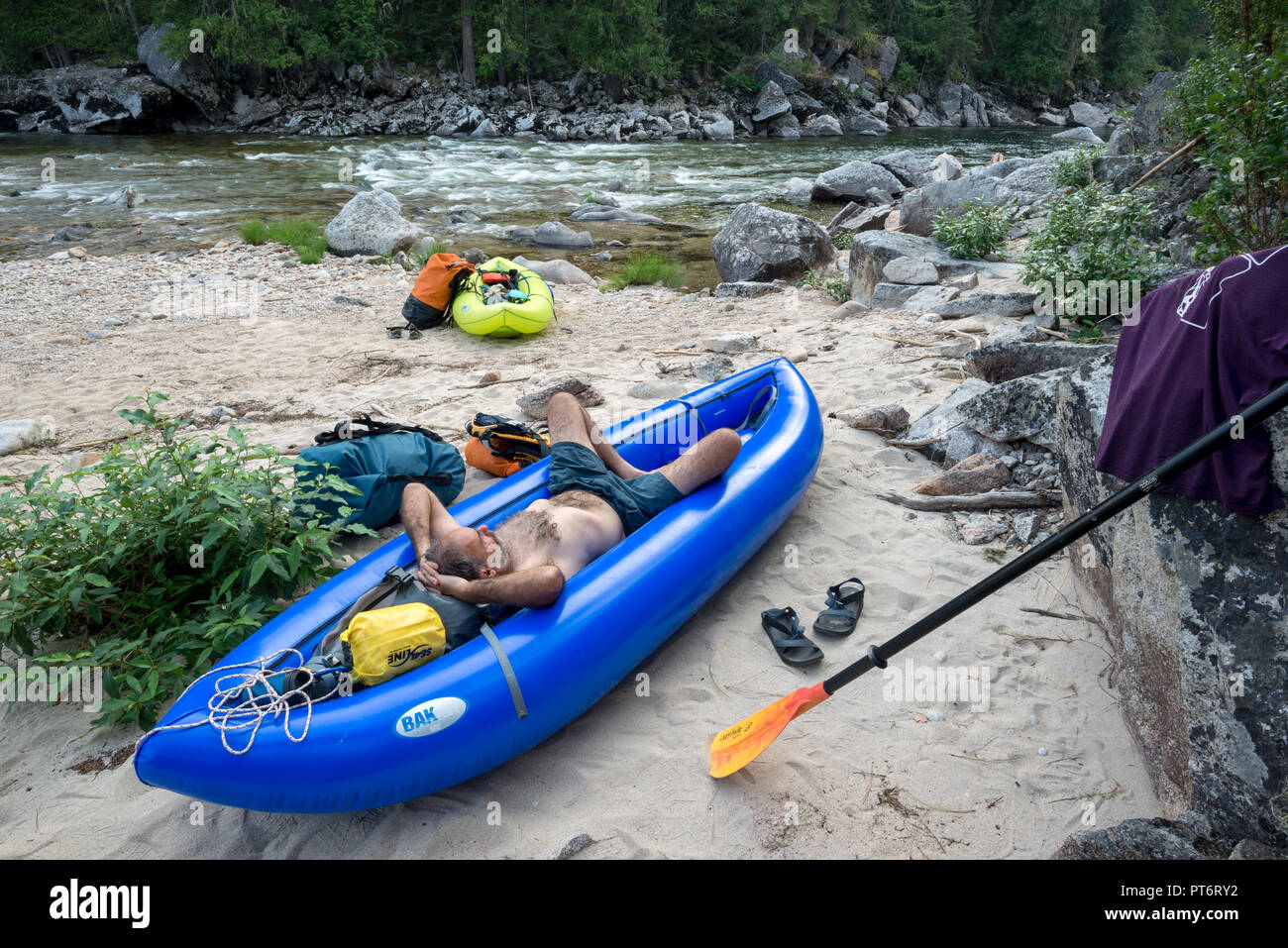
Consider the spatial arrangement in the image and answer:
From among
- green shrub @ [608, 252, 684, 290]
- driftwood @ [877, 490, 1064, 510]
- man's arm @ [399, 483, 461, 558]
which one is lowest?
driftwood @ [877, 490, 1064, 510]

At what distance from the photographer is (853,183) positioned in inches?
513

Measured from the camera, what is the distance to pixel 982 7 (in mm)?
36062

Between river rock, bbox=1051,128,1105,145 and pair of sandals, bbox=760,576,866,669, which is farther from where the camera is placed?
river rock, bbox=1051,128,1105,145

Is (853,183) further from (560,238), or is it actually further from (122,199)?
(122,199)

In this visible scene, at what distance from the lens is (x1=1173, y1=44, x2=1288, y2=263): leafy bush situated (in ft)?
13.0

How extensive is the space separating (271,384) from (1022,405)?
15.0ft

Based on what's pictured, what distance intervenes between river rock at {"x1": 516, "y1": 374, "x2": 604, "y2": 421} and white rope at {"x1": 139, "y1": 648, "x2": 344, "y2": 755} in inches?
101

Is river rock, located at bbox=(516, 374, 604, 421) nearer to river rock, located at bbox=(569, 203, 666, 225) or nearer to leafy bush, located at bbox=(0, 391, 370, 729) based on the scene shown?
leafy bush, located at bbox=(0, 391, 370, 729)

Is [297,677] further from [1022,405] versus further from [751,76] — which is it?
[751,76]

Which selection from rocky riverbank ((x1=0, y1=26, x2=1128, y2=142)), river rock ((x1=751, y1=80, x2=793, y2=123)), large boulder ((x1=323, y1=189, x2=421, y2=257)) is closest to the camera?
large boulder ((x1=323, y1=189, x2=421, y2=257))

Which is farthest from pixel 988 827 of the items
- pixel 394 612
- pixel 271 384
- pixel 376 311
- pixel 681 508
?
pixel 376 311

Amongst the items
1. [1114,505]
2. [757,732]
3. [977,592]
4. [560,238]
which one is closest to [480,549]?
[757,732]

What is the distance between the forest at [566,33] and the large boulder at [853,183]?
15673 mm

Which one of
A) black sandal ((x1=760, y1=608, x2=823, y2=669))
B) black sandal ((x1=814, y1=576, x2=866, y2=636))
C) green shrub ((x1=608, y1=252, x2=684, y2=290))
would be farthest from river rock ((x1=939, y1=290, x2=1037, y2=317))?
black sandal ((x1=760, y1=608, x2=823, y2=669))
